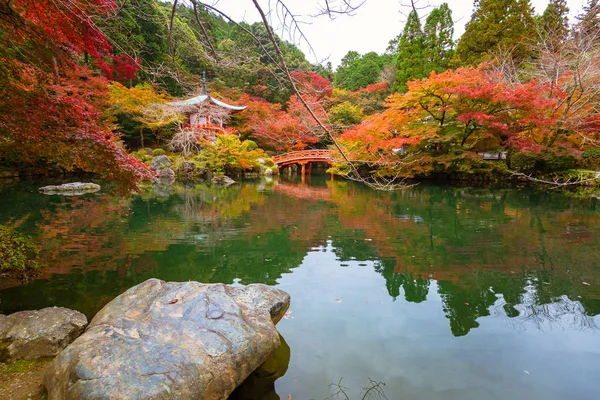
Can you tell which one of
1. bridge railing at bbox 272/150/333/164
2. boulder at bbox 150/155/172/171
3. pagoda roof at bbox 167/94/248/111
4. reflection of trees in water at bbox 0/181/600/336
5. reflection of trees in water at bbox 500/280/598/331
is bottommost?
reflection of trees in water at bbox 500/280/598/331

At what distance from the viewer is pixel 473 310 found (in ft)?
11.7

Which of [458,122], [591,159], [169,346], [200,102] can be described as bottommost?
[169,346]

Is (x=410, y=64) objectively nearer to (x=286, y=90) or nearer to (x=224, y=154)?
(x=224, y=154)

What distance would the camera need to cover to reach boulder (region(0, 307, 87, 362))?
2338 mm

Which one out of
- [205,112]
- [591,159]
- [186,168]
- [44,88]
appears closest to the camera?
[44,88]

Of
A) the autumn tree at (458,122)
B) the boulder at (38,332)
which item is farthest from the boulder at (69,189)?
the boulder at (38,332)

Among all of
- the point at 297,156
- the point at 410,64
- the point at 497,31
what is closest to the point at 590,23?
the point at 497,31

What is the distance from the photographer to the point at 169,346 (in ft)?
6.52

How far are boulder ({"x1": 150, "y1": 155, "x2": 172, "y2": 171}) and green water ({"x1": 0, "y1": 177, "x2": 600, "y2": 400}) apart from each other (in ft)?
25.8

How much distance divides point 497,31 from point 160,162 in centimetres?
1952

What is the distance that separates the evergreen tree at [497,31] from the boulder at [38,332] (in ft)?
66.8

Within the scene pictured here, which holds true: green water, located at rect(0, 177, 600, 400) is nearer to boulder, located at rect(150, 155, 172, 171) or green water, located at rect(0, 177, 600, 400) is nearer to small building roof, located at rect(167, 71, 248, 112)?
boulder, located at rect(150, 155, 172, 171)

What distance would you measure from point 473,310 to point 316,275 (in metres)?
1.98

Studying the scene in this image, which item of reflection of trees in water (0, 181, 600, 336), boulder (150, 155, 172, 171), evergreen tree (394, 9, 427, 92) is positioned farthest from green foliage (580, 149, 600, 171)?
boulder (150, 155, 172, 171)
